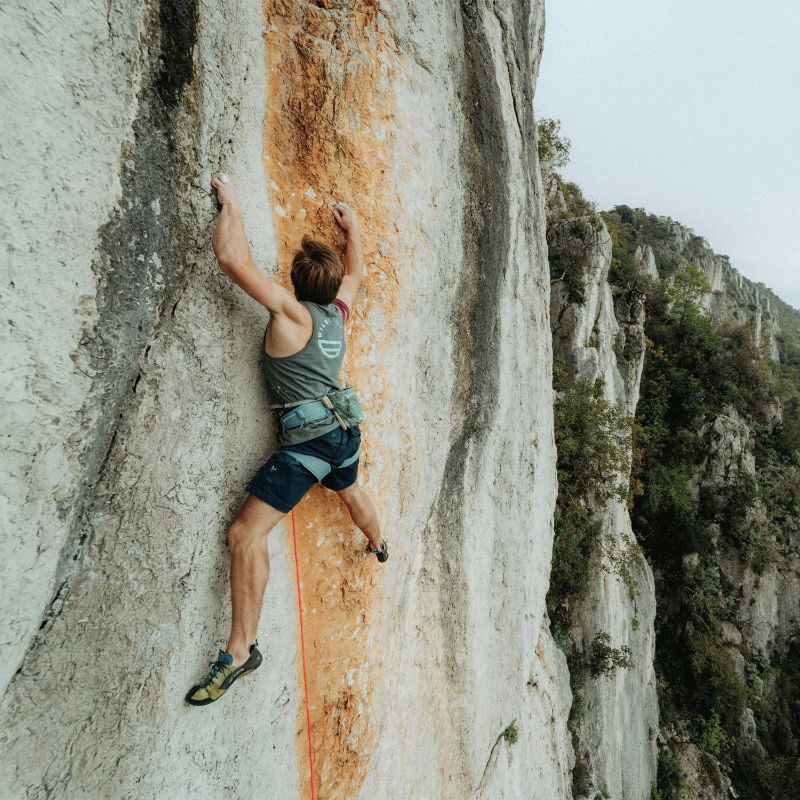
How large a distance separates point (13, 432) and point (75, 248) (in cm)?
89

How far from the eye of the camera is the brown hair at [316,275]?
9.44 ft

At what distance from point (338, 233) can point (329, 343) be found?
3.74ft

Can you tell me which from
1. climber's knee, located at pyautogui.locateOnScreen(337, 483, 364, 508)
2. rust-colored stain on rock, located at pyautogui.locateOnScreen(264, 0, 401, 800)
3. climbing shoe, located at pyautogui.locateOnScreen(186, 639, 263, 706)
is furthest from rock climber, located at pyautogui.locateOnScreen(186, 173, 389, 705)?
rust-colored stain on rock, located at pyautogui.locateOnScreen(264, 0, 401, 800)

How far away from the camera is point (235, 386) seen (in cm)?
285

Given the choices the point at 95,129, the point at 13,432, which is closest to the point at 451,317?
the point at 95,129

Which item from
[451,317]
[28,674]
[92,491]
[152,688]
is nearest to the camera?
[28,674]

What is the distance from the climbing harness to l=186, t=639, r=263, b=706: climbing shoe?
1458 millimetres

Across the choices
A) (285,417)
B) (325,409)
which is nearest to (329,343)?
(325,409)

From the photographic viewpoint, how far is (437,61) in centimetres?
429

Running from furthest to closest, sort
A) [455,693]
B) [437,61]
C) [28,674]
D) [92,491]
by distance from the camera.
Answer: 1. [455,693]
2. [437,61]
3. [92,491]
4. [28,674]

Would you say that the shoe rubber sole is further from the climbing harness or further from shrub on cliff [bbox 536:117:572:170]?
shrub on cliff [bbox 536:117:572:170]

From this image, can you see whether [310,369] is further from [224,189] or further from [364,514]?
[364,514]

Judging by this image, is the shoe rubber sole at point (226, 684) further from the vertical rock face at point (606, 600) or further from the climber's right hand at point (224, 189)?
the vertical rock face at point (606, 600)

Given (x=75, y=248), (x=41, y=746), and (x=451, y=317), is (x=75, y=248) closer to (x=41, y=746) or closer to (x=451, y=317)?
(x=41, y=746)
